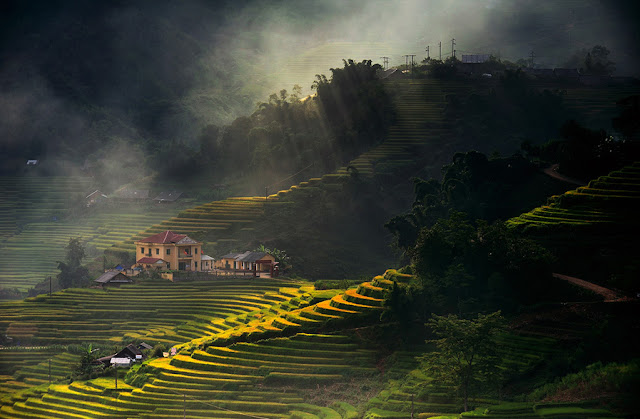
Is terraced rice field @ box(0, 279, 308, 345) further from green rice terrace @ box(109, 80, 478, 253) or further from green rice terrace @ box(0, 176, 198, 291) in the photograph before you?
green rice terrace @ box(0, 176, 198, 291)

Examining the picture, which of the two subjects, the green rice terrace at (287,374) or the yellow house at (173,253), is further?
the yellow house at (173,253)

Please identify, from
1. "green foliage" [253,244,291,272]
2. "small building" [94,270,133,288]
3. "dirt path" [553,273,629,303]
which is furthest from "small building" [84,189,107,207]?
"dirt path" [553,273,629,303]

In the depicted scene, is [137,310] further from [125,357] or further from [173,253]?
[125,357]

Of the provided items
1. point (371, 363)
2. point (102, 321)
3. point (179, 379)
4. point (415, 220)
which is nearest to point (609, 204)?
point (371, 363)

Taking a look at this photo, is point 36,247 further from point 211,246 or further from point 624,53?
point 624,53

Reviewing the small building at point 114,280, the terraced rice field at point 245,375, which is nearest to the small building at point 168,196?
the small building at point 114,280

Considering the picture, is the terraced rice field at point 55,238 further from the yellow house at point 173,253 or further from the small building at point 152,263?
the small building at point 152,263

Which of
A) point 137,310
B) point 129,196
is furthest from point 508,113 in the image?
point 137,310
